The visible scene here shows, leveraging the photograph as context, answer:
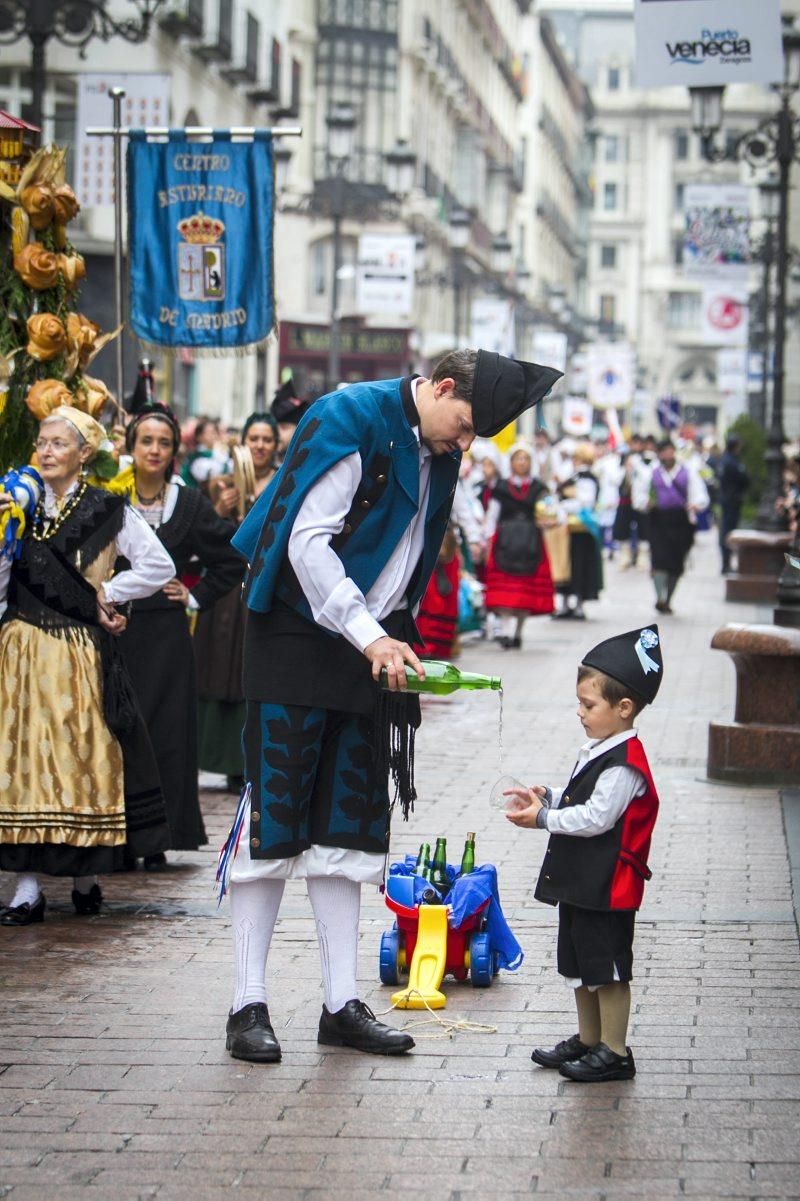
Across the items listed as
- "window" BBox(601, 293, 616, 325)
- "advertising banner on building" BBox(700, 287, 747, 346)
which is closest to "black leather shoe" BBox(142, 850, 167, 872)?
"advertising banner on building" BBox(700, 287, 747, 346)

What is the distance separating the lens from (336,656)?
583cm

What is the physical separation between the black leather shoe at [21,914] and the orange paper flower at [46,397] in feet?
5.97

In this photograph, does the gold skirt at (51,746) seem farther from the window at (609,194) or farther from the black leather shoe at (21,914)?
the window at (609,194)

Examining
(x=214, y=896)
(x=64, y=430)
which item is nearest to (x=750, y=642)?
(x=214, y=896)

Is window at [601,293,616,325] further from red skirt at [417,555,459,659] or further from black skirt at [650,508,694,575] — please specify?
red skirt at [417,555,459,659]

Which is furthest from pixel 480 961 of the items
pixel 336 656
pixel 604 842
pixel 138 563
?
pixel 138 563

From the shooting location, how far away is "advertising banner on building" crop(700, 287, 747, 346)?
3822 cm

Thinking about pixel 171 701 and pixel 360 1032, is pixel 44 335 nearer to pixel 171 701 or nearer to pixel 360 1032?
pixel 171 701

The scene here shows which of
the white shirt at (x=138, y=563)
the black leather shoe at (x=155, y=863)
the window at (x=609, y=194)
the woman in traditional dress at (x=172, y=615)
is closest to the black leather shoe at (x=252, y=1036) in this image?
the white shirt at (x=138, y=563)

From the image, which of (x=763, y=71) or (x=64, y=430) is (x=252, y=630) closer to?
(x=64, y=430)

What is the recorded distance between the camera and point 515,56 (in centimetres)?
8225

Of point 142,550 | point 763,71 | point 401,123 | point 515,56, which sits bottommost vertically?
point 142,550

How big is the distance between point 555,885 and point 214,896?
2.69 m

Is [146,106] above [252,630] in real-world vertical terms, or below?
above
